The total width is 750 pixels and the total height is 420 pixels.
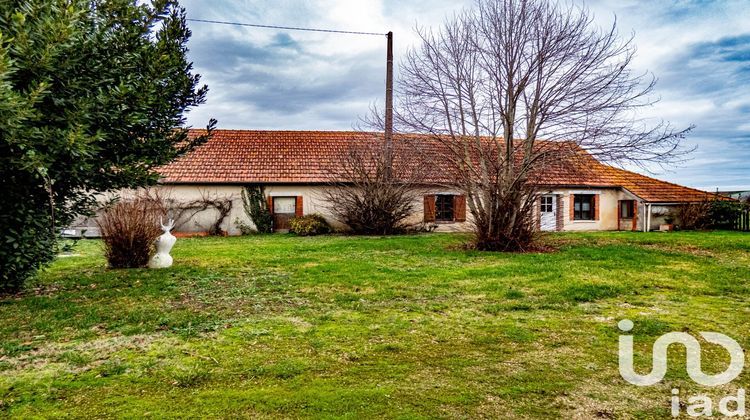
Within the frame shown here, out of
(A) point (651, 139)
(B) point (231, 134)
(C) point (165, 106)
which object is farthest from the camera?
(B) point (231, 134)

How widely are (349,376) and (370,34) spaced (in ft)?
56.9

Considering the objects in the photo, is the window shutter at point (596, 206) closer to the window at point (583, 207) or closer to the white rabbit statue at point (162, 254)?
the window at point (583, 207)

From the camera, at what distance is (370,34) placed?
1869 cm

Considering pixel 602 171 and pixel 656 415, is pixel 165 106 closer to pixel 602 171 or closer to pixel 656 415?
pixel 656 415

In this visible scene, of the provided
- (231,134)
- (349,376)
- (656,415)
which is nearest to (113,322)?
(349,376)

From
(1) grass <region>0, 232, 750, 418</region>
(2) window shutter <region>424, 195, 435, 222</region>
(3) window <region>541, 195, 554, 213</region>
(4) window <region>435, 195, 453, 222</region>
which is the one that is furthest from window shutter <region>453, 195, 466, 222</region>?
(1) grass <region>0, 232, 750, 418</region>

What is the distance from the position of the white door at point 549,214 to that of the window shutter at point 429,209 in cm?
553

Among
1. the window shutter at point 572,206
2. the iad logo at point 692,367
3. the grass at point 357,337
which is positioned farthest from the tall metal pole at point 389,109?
the iad logo at point 692,367

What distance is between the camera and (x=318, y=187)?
20172 millimetres

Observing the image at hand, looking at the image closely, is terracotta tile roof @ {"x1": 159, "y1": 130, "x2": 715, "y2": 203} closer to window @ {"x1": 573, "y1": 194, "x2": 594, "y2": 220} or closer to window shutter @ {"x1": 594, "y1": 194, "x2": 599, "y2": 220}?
A: window shutter @ {"x1": 594, "y1": 194, "x2": 599, "y2": 220}

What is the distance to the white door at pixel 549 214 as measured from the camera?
71.2 ft

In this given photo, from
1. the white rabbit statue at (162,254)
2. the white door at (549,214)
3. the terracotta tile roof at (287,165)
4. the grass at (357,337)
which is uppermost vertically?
the terracotta tile roof at (287,165)

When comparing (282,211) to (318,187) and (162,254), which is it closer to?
(318,187)

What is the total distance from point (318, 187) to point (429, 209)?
203 inches
